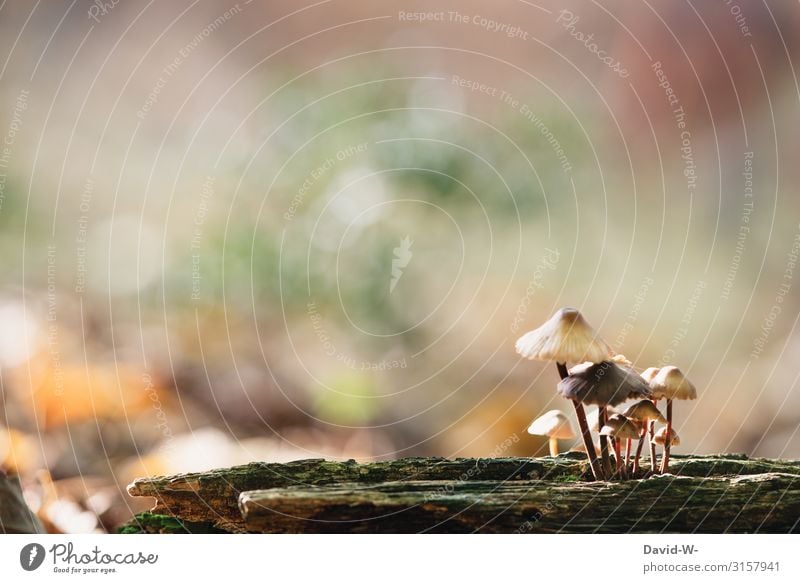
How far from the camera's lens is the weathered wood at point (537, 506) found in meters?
1.19

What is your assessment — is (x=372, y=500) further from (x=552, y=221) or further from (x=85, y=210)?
(x=85, y=210)

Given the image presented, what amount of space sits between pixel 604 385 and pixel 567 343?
0.36 feet

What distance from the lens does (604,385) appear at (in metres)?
1.15

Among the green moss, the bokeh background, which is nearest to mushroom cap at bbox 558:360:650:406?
the green moss

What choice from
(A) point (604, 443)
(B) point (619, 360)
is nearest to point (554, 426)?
(A) point (604, 443)

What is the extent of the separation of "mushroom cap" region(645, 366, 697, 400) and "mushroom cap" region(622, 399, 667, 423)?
3 centimetres

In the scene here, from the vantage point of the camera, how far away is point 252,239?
→ 2.27m

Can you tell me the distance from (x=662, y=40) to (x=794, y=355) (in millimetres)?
1115

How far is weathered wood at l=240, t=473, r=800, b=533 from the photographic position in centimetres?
119

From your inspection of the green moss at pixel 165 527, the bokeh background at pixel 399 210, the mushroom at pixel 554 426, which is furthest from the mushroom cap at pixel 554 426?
the bokeh background at pixel 399 210

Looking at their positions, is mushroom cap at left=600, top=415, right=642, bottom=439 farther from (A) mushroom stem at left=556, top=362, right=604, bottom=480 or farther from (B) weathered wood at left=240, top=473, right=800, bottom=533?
(B) weathered wood at left=240, top=473, right=800, bottom=533

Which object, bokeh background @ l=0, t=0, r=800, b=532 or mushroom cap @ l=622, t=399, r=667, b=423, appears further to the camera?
bokeh background @ l=0, t=0, r=800, b=532

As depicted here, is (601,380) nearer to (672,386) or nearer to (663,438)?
(672,386)

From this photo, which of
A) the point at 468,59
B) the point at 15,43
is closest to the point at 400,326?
the point at 468,59
